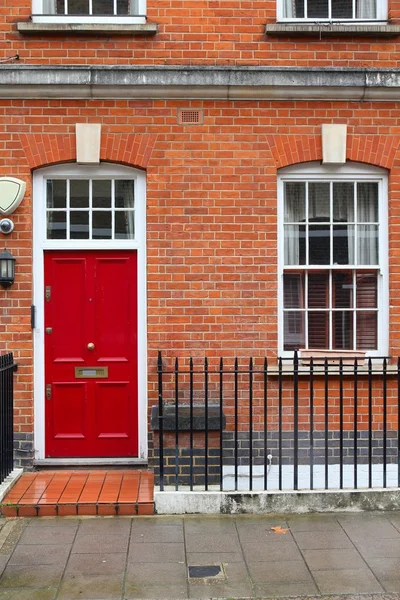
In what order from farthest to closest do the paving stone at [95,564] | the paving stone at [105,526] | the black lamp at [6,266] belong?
the black lamp at [6,266] < the paving stone at [105,526] < the paving stone at [95,564]

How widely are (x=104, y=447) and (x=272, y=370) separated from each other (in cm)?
204

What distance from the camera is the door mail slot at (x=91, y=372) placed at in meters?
7.66

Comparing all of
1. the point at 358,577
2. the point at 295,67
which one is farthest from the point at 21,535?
the point at 295,67

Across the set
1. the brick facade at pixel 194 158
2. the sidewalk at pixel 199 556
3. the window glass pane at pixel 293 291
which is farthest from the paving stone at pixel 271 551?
the window glass pane at pixel 293 291

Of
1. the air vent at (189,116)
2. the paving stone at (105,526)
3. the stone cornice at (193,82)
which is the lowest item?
the paving stone at (105,526)

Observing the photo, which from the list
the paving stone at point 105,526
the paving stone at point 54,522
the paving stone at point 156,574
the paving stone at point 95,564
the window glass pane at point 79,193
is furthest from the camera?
the window glass pane at point 79,193

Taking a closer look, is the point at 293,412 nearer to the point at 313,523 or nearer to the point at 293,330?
the point at 293,330

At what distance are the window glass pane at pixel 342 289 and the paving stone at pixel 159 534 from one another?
311 cm

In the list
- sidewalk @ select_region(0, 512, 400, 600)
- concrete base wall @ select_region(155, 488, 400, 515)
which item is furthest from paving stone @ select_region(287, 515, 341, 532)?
concrete base wall @ select_region(155, 488, 400, 515)

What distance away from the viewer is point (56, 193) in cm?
769

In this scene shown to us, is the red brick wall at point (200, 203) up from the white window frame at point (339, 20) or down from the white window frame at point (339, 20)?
down

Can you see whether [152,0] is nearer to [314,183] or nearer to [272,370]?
[314,183]

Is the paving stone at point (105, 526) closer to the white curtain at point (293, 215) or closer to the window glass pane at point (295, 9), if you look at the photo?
the white curtain at point (293, 215)

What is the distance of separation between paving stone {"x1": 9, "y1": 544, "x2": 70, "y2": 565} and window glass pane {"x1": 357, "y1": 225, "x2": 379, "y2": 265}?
14.3 ft
